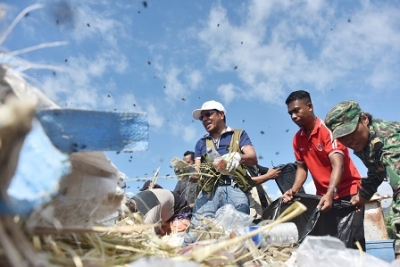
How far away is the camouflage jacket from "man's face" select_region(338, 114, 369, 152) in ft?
0.12

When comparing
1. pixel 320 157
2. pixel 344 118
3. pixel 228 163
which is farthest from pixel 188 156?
pixel 344 118

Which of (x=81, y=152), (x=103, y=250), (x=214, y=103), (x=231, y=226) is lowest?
(x=231, y=226)

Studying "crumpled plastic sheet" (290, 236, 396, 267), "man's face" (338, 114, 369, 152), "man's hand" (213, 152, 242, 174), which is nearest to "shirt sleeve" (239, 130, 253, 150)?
"man's hand" (213, 152, 242, 174)

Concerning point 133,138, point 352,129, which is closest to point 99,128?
point 133,138

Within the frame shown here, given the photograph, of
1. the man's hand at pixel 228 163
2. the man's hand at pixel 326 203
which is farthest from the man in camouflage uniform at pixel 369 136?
the man's hand at pixel 228 163

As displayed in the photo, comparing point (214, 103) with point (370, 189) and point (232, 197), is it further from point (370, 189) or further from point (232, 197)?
point (370, 189)

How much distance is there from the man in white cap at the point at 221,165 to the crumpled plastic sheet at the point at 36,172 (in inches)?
120

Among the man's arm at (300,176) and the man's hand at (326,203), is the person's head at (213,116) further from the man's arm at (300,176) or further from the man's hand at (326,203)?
the man's hand at (326,203)

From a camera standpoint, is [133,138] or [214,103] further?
[214,103]

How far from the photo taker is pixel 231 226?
10.9 feet

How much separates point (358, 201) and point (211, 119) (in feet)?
5.99

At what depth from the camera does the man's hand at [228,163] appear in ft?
13.9

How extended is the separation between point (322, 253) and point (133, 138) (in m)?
0.89

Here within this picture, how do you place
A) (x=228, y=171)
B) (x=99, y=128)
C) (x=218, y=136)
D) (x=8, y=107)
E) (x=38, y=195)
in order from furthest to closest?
(x=218, y=136) → (x=228, y=171) → (x=99, y=128) → (x=38, y=195) → (x=8, y=107)
